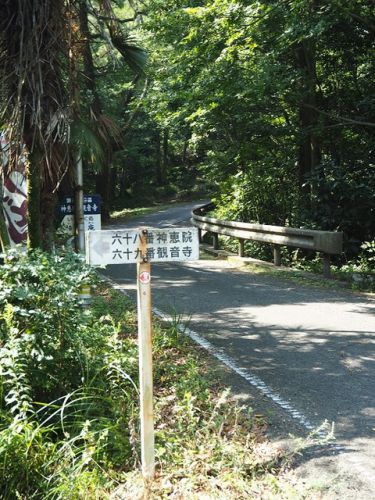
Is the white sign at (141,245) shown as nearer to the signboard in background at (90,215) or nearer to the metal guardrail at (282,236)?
the signboard in background at (90,215)

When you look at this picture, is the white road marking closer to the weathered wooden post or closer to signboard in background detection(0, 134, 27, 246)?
the weathered wooden post

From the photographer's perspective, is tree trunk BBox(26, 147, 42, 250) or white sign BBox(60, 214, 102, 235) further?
white sign BBox(60, 214, 102, 235)

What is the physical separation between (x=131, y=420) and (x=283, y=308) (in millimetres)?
4445

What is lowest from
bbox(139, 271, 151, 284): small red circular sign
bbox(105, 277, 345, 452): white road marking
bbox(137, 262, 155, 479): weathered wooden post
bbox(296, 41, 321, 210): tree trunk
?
bbox(105, 277, 345, 452): white road marking

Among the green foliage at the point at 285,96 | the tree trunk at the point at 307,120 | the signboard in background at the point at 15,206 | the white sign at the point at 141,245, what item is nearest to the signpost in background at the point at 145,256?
the white sign at the point at 141,245

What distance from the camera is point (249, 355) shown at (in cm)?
588

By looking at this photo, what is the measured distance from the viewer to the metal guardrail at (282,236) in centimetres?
1043

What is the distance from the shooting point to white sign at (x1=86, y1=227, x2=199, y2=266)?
359cm

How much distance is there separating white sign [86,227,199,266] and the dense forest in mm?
2588

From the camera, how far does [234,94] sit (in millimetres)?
12172

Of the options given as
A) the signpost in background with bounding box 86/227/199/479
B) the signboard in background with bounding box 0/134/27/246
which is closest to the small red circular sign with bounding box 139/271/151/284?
the signpost in background with bounding box 86/227/199/479

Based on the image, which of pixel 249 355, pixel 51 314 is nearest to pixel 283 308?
pixel 249 355

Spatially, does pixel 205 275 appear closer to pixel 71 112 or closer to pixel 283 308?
pixel 283 308

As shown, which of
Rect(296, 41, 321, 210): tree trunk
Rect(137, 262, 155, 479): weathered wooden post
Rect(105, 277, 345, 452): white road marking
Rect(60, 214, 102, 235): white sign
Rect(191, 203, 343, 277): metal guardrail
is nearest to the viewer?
Rect(137, 262, 155, 479): weathered wooden post
